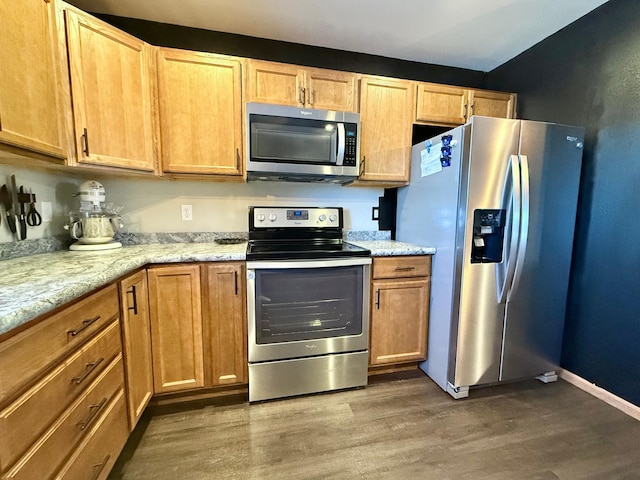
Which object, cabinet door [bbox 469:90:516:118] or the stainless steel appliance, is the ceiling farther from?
the stainless steel appliance

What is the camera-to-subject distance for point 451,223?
178 centimetres

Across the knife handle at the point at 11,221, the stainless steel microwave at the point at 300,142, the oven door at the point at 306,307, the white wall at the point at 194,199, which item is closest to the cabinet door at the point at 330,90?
the stainless steel microwave at the point at 300,142

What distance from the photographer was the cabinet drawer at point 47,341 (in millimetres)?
696

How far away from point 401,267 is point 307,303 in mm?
700

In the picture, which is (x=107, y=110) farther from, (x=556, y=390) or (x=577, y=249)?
(x=556, y=390)

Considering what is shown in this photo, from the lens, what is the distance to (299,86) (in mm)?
1955

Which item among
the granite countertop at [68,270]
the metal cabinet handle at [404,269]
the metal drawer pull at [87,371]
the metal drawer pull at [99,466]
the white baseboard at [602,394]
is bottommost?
the white baseboard at [602,394]

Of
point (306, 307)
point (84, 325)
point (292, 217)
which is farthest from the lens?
point (292, 217)

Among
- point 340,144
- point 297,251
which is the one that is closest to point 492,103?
point 340,144

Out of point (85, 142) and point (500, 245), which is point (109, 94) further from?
point (500, 245)

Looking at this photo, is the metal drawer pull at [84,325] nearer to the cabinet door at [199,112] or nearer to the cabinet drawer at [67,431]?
the cabinet drawer at [67,431]

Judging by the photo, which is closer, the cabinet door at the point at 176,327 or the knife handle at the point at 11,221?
the knife handle at the point at 11,221

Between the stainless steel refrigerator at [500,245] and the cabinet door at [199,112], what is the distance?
4.55 ft

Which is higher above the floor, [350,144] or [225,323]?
[350,144]
